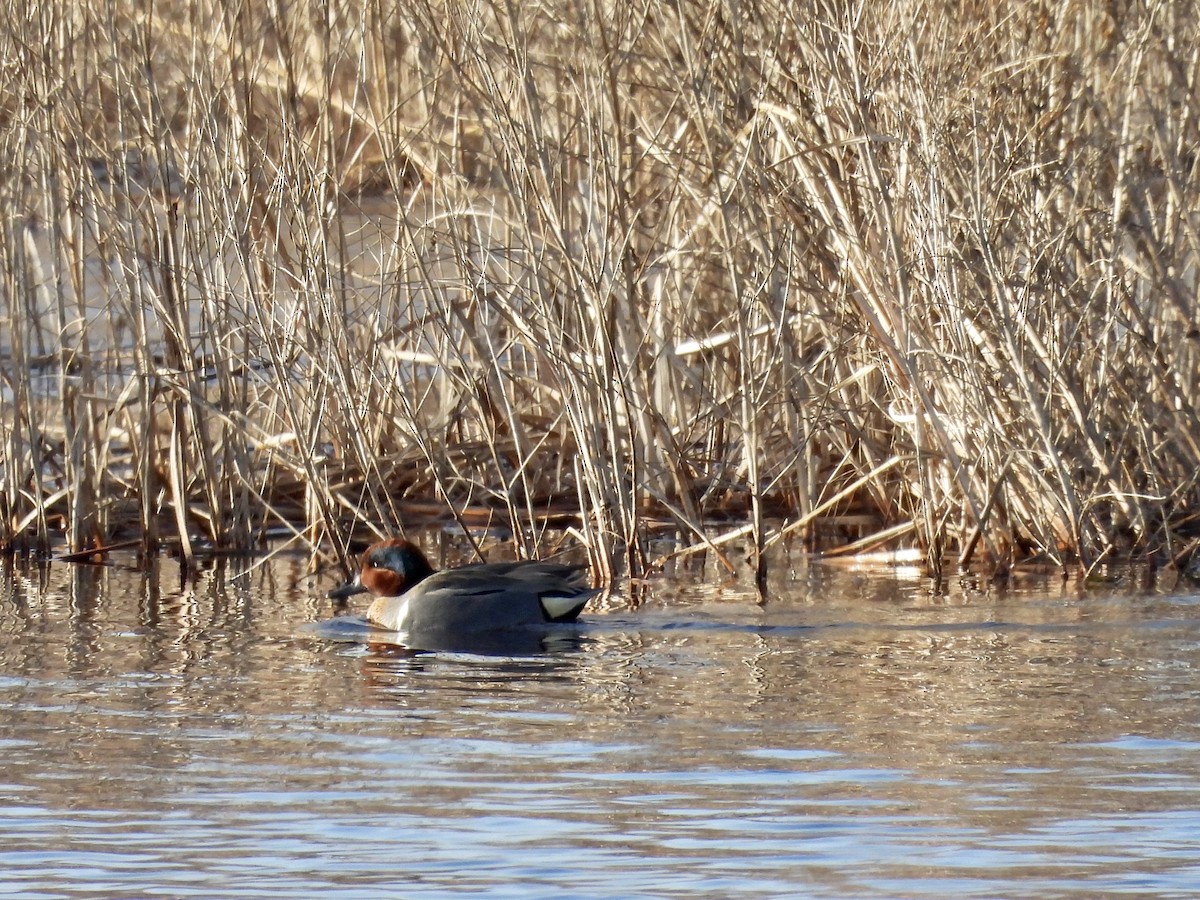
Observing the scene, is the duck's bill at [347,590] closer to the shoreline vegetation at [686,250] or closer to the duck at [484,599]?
the duck at [484,599]

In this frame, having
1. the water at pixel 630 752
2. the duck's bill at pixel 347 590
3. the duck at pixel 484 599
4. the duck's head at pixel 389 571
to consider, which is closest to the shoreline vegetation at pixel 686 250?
the duck's head at pixel 389 571

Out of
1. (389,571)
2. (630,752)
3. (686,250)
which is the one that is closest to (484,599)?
(389,571)

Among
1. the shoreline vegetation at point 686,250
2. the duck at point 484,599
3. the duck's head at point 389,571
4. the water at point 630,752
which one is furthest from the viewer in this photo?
the duck's head at point 389,571

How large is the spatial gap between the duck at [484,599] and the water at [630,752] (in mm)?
160

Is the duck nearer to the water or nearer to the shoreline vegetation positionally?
the water

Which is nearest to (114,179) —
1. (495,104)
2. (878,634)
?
(495,104)

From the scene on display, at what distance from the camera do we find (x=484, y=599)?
7.97 metres

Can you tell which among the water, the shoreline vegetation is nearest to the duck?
the water

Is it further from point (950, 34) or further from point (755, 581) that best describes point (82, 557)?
point (950, 34)

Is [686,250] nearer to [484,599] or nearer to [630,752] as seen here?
[484,599]

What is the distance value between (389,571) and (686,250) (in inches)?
66.4

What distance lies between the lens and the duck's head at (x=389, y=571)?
831 centimetres

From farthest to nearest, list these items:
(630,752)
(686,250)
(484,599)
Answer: (686,250) → (484,599) → (630,752)

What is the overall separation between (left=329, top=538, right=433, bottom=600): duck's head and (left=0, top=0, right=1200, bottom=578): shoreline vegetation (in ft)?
0.75
